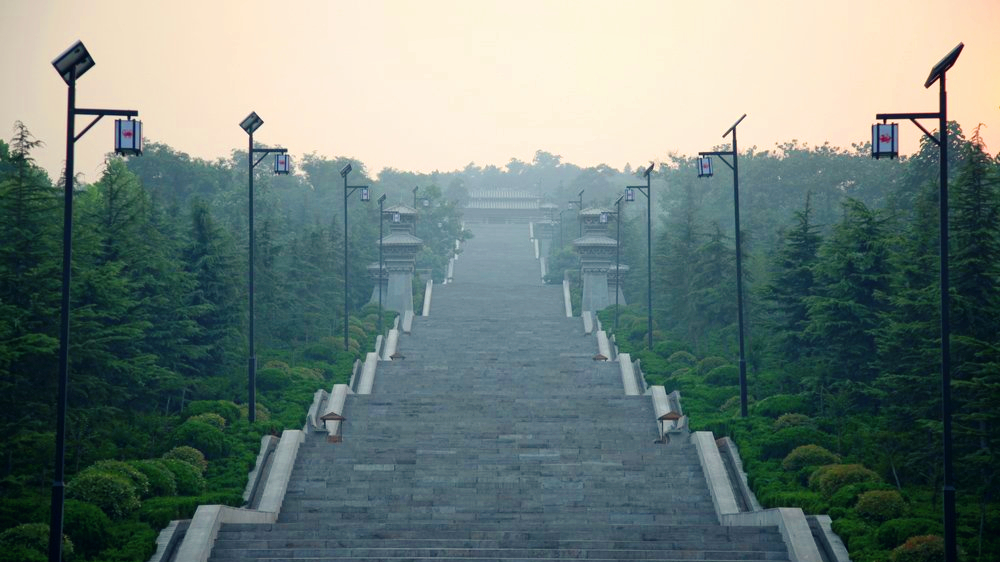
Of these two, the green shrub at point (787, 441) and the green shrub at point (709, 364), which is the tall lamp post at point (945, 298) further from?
the green shrub at point (709, 364)

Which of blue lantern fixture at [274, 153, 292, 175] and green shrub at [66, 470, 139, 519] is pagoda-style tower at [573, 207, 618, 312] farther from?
green shrub at [66, 470, 139, 519]

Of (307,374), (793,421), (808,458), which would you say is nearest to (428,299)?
(307,374)

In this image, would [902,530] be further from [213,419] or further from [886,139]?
[213,419]

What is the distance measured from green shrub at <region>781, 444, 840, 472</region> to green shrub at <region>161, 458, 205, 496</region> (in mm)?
14206

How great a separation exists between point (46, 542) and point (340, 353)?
26.2 meters

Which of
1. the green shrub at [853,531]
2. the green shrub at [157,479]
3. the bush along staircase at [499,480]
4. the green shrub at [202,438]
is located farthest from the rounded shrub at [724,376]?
the green shrub at [157,479]

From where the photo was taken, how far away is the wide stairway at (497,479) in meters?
25.3

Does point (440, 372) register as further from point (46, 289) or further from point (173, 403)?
point (46, 289)

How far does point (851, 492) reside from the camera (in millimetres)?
26312

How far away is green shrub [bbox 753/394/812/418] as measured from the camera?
34.7 meters

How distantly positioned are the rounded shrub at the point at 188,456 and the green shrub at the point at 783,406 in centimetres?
1556

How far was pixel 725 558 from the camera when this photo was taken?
24.8m

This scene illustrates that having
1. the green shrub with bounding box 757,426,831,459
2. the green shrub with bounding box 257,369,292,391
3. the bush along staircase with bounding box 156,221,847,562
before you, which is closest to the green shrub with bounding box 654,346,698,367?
the bush along staircase with bounding box 156,221,847,562

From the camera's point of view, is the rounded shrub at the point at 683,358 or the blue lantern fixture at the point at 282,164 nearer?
the blue lantern fixture at the point at 282,164
